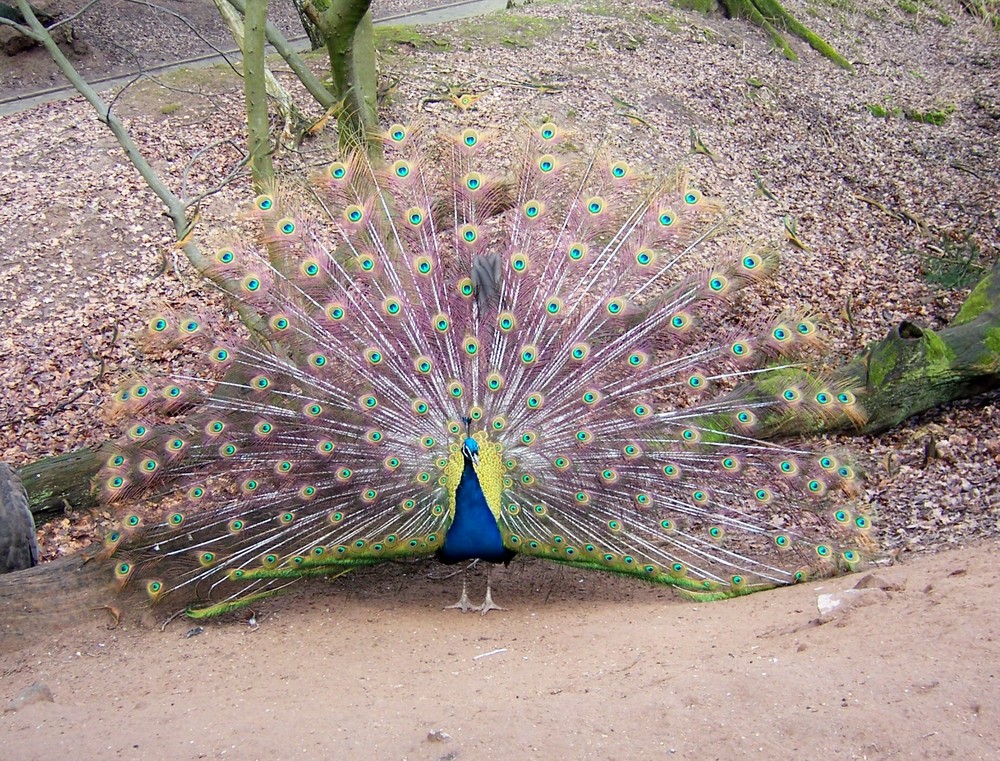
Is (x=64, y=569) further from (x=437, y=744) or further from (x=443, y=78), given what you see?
(x=443, y=78)

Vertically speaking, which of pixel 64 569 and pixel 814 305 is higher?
pixel 814 305

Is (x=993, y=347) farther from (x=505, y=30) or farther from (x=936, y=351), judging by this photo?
(x=505, y=30)

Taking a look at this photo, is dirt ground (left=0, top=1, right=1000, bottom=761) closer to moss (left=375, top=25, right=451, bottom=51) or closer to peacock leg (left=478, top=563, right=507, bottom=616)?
peacock leg (left=478, top=563, right=507, bottom=616)

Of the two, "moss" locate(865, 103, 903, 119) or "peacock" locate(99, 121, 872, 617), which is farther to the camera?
"moss" locate(865, 103, 903, 119)

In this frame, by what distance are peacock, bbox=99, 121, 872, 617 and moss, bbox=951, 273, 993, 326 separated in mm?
2508

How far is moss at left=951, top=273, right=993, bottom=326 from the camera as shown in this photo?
6621 millimetres

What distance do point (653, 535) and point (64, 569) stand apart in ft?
10.5

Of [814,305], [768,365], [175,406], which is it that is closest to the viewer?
[175,406]

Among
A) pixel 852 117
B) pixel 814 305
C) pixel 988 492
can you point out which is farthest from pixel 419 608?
pixel 852 117

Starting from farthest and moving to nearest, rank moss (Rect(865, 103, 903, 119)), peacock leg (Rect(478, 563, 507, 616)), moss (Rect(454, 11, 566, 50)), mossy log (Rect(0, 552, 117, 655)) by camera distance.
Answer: moss (Rect(454, 11, 566, 50)) < moss (Rect(865, 103, 903, 119)) < peacock leg (Rect(478, 563, 507, 616)) < mossy log (Rect(0, 552, 117, 655))

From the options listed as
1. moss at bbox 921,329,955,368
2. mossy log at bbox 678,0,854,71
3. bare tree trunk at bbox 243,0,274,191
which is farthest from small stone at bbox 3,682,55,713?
mossy log at bbox 678,0,854,71

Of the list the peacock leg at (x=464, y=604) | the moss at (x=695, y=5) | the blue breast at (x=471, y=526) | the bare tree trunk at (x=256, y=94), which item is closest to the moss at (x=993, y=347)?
the blue breast at (x=471, y=526)

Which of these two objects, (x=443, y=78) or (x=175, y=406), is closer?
(x=175, y=406)

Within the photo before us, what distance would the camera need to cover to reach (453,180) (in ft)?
16.0
